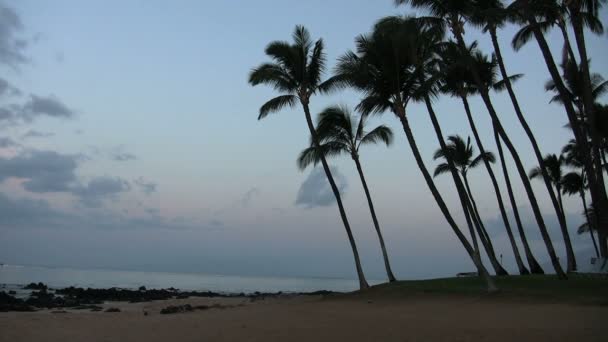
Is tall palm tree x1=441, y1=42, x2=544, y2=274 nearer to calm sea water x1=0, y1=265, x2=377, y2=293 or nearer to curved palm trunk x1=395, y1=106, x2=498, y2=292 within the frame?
curved palm trunk x1=395, y1=106, x2=498, y2=292

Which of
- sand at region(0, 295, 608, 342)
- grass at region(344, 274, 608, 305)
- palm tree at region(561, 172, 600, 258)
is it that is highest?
palm tree at region(561, 172, 600, 258)

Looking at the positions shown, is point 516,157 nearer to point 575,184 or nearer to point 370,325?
point 370,325

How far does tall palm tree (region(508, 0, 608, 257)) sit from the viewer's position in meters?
16.8

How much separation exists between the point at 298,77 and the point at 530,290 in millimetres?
13411

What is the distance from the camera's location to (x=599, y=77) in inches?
1173

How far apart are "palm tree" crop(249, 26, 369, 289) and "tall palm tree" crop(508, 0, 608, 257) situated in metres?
9.00

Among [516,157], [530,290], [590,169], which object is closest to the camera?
[530,290]

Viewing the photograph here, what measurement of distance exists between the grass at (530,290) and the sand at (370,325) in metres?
0.84

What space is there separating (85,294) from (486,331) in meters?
27.1

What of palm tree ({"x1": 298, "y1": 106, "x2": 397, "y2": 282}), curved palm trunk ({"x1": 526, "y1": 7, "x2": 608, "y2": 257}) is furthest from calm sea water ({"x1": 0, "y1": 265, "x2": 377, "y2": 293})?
curved palm trunk ({"x1": 526, "y1": 7, "x2": 608, "y2": 257})

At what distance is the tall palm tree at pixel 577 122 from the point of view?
659 inches

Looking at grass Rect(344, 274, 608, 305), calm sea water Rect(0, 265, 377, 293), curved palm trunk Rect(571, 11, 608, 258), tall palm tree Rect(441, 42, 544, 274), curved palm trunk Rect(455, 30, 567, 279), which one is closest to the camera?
grass Rect(344, 274, 608, 305)

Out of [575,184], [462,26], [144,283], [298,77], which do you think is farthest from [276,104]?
[144,283]

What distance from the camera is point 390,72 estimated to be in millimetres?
18641
